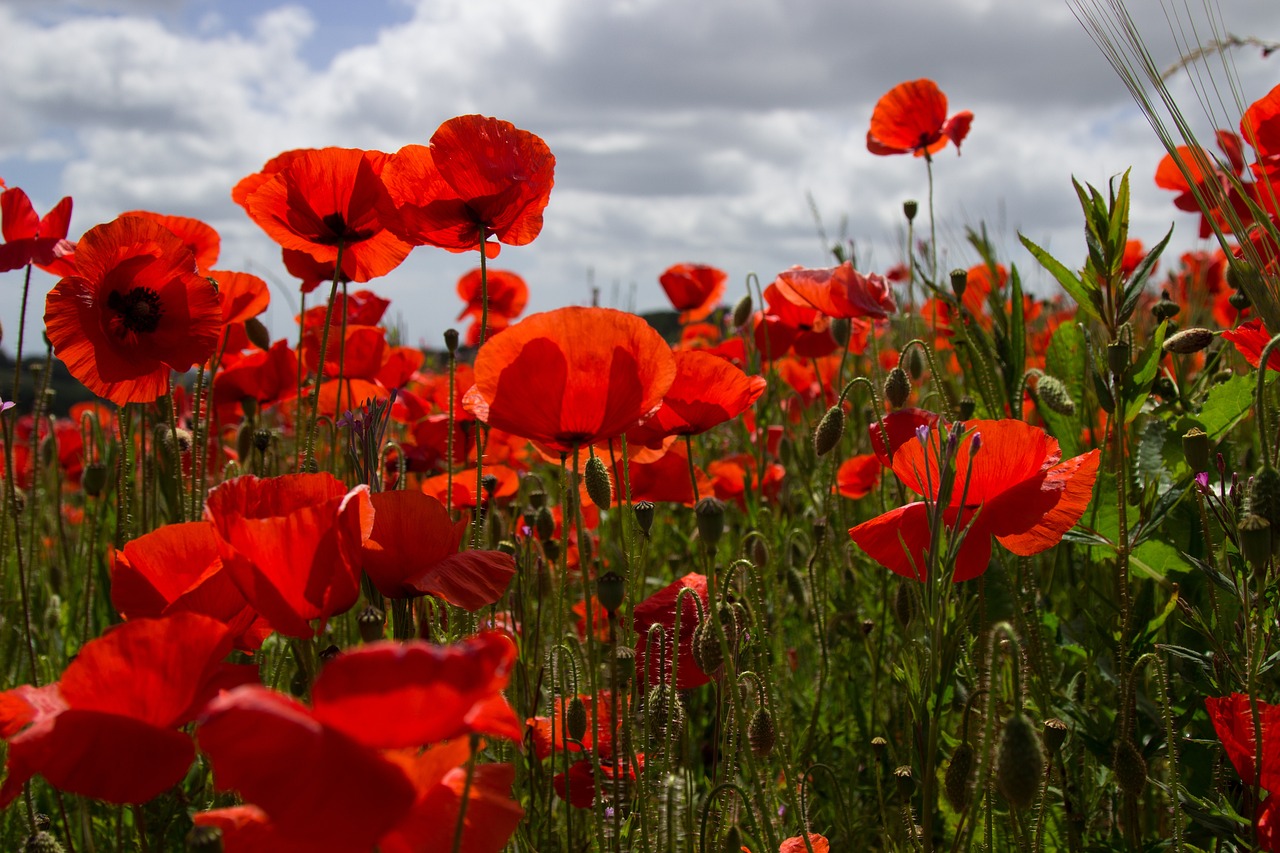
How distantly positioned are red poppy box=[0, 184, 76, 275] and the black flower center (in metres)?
0.39

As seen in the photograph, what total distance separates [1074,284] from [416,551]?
1423mm

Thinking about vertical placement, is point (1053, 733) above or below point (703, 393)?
below

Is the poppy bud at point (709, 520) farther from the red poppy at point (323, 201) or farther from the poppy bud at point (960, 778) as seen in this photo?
the red poppy at point (323, 201)

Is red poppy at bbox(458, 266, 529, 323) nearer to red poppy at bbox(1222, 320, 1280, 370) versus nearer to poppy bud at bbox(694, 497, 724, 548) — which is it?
poppy bud at bbox(694, 497, 724, 548)

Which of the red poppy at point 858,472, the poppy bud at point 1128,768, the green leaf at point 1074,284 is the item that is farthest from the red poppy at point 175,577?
the red poppy at point 858,472

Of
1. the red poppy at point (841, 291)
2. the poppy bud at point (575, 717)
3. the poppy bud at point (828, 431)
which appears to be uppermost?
the red poppy at point (841, 291)

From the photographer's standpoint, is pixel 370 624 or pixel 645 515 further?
pixel 645 515

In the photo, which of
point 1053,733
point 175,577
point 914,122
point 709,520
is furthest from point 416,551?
point 914,122

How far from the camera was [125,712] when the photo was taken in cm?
87

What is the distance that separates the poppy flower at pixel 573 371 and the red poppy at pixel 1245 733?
2.70 feet

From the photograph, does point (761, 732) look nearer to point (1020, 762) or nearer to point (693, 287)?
point (1020, 762)

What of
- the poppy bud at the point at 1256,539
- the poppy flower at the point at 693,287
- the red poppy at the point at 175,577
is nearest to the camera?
the red poppy at the point at 175,577

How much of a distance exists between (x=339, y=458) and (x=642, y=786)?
230 cm

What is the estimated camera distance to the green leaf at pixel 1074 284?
6.47 ft
